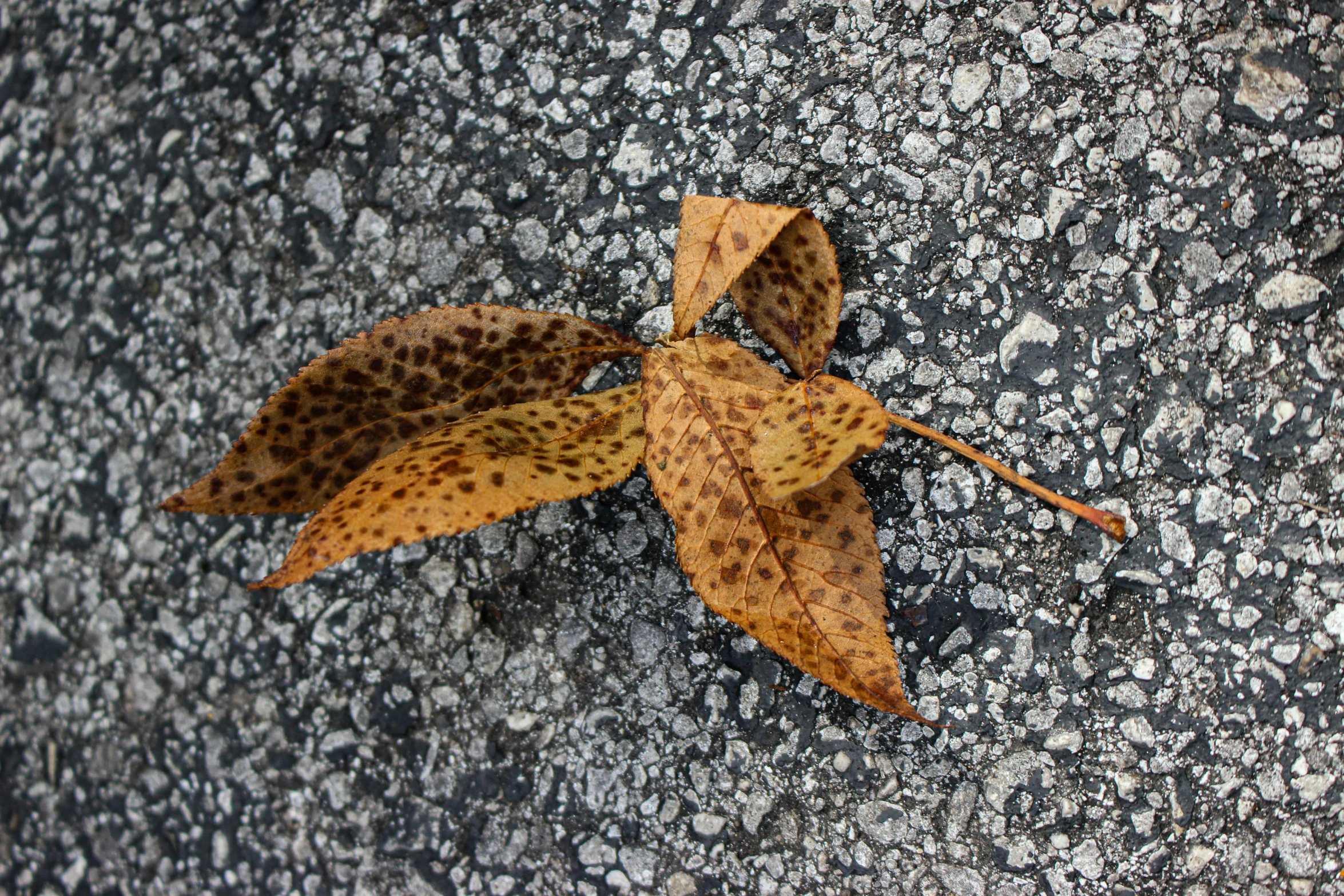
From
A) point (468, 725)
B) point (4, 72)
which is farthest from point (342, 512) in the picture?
point (4, 72)

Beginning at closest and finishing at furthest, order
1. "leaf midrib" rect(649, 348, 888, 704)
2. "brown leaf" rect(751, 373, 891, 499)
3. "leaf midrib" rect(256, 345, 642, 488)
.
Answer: "brown leaf" rect(751, 373, 891, 499)
"leaf midrib" rect(649, 348, 888, 704)
"leaf midrib" rect(256, 345, 642, 488)

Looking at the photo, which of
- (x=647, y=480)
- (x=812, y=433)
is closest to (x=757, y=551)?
(x=812, y=433)

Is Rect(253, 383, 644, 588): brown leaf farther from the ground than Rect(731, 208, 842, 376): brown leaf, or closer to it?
closer to it

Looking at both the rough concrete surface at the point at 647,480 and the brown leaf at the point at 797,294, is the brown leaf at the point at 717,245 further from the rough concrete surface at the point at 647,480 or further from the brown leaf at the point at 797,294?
the rough concrete surface at the point at 647,480

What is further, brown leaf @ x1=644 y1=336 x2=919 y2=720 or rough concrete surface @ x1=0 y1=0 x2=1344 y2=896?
rough concrete surface @ x1=0 y1=0 x2=1344 y2=896

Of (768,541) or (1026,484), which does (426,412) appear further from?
(1026,484)

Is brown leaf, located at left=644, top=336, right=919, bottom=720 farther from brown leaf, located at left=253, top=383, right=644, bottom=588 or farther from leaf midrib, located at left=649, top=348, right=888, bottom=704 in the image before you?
brown leaf, located at left=253, top=383, right=644, bottom=588

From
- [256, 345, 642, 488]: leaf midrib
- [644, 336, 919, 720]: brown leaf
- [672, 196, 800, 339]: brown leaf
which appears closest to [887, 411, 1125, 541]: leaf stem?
[644, 336, 919, 720]: brown leaf
